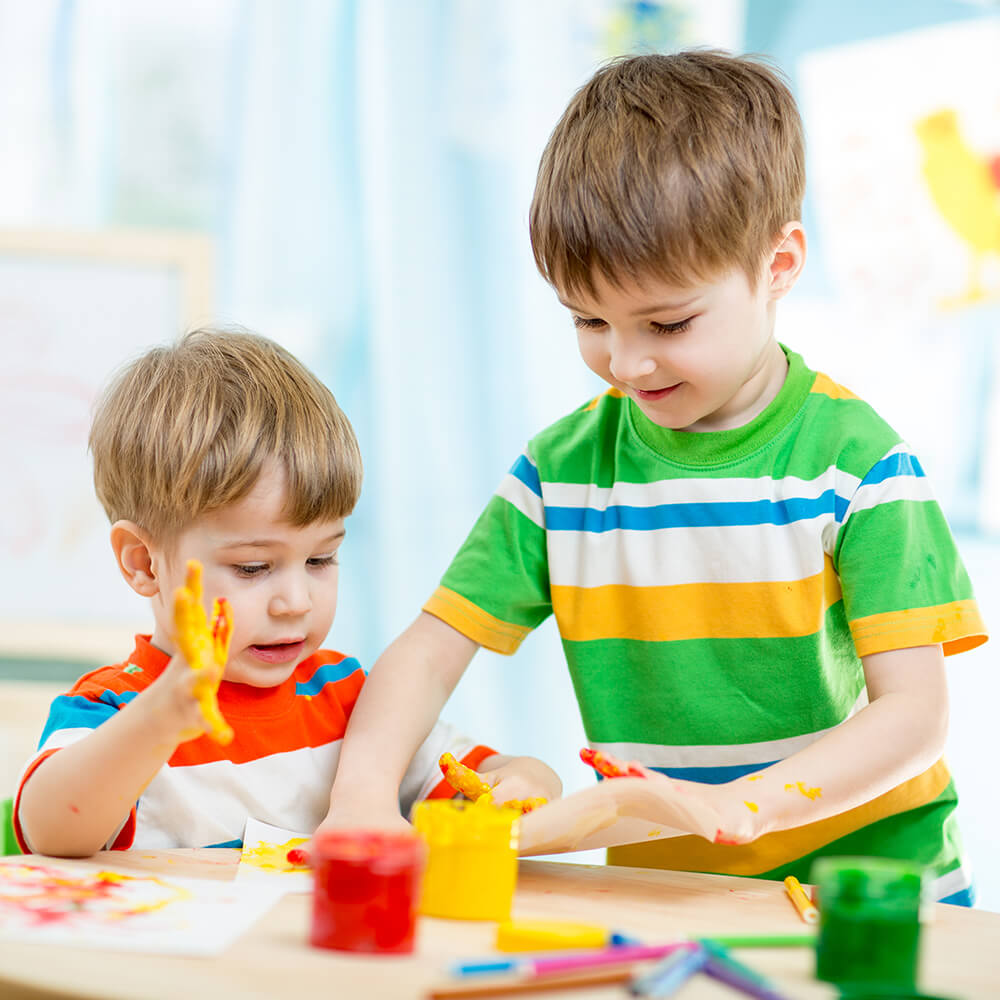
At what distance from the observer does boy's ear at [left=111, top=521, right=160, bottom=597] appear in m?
0.89

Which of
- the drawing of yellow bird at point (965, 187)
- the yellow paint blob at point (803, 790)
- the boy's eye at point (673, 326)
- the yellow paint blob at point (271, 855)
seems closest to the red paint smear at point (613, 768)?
the yellow paint blob at point (803, 790)

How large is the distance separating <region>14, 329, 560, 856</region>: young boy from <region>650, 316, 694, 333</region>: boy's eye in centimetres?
26

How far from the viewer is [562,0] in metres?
1.79

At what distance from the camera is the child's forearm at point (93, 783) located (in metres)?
0.70

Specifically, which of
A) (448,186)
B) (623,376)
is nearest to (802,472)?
(623,376)

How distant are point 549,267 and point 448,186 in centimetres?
108

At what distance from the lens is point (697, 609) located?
939 mm

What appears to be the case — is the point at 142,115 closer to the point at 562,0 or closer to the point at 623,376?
the point at 562,0

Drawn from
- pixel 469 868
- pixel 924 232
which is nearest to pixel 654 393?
pixel 469 868

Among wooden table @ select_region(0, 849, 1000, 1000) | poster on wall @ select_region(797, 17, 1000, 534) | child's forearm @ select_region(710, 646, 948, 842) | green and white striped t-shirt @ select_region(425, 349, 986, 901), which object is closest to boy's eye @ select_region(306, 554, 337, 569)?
green and white striped t-shirt @ select_region(425, 349, 986, 901)

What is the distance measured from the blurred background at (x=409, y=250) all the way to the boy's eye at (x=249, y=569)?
89 cm

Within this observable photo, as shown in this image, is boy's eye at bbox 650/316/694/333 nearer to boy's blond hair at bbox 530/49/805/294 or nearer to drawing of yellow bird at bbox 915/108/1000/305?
boy's blond hair at bbox 530/49/805/294

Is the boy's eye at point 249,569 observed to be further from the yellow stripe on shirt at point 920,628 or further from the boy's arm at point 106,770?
the yellow stripe on shirt at point 920,628

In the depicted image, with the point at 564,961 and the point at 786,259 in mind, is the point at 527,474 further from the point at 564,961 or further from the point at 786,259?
the point at 564,961
